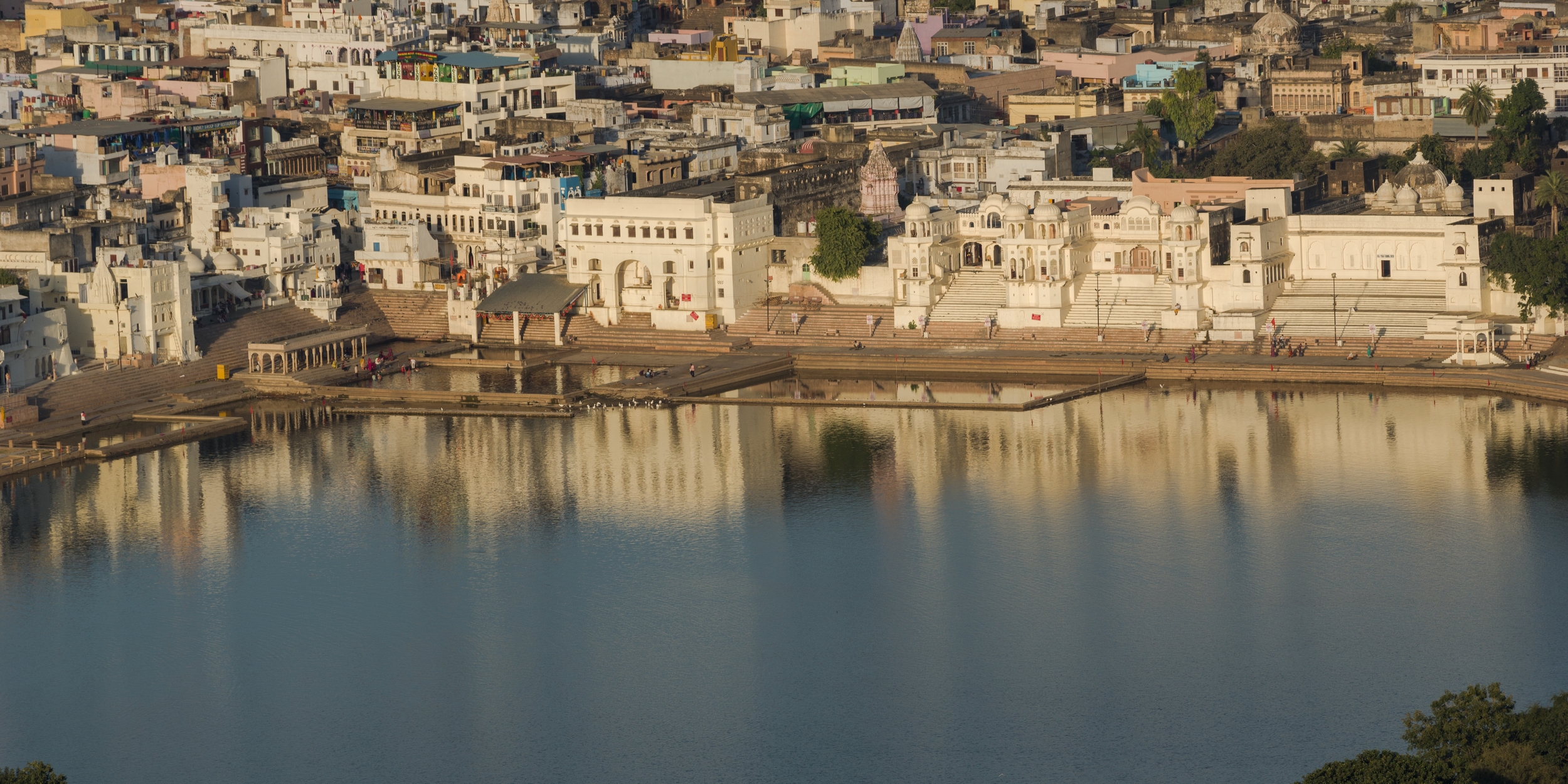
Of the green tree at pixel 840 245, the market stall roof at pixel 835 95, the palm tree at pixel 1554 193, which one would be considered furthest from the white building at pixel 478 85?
the palm tree at pixel 1554 193

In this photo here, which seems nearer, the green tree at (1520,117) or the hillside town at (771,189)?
the hillside town at (771,189)

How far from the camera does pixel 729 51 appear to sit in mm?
100750

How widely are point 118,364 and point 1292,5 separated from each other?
182ft

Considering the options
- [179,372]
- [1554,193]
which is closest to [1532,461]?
[1554,193]

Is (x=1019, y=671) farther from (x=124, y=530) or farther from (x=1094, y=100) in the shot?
(x=1094, y=100)

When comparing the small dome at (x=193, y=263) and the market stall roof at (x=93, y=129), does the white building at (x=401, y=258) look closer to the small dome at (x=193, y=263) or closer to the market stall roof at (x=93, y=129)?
the small dome at (x=193, y=263)

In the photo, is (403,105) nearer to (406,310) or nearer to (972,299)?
(406,310)

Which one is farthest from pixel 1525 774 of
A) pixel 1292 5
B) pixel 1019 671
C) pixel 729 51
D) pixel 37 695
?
pixel 1292 5

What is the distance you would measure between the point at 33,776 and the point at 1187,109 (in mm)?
58118

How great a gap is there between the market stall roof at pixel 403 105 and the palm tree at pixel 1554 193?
34.1 m

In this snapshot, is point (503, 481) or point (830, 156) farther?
point (830, 156)

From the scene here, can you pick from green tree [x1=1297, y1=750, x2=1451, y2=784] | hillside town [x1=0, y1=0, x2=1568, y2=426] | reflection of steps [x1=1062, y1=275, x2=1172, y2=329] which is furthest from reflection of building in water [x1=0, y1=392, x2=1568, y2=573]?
green tree [x1=1297, y1=750, x2=1451, y2=784]

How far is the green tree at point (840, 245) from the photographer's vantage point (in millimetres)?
73250

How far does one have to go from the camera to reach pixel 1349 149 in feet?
274
